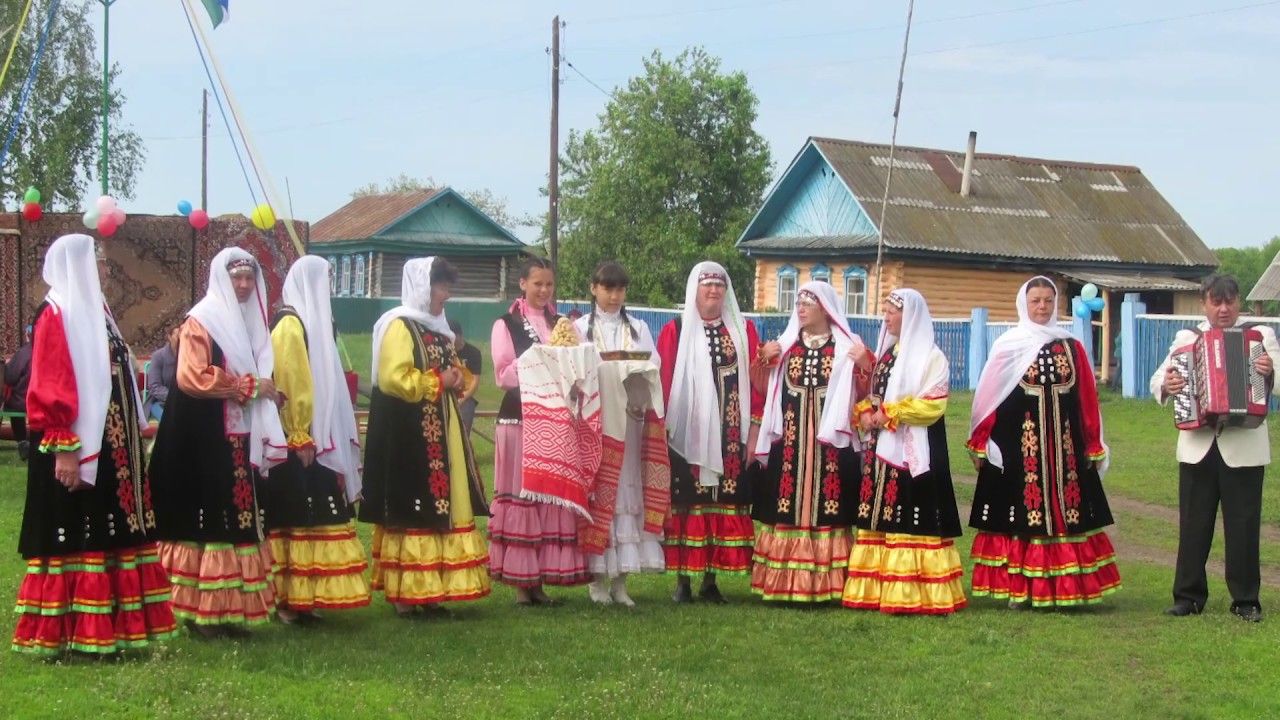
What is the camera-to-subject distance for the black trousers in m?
7.26

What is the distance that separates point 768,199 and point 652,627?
26.4m

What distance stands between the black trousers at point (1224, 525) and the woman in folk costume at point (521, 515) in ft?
10.6

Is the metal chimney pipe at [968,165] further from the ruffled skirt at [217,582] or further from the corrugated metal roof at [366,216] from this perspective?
the ruffled skirt at [217,582]

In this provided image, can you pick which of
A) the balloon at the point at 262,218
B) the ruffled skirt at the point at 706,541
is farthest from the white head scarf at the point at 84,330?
the balloon at the point at 262,218

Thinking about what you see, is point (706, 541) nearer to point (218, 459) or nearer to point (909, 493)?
point (909, 493)

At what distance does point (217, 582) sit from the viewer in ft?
20.1

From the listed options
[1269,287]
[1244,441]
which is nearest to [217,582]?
[1244,441]

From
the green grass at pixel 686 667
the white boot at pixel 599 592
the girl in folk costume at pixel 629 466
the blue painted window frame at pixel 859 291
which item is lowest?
the green grass at pixel 686 667

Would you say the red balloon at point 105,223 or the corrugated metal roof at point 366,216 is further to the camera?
the corrugated metal roof at point 366,216

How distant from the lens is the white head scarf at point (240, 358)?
20.3 feet

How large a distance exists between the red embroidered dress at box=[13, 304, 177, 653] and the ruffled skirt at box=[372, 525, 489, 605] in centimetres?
129

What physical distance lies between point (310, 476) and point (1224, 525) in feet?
15.5

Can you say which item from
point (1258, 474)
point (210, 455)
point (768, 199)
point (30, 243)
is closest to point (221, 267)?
point (210, 455)

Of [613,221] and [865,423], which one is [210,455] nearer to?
[865,423]
